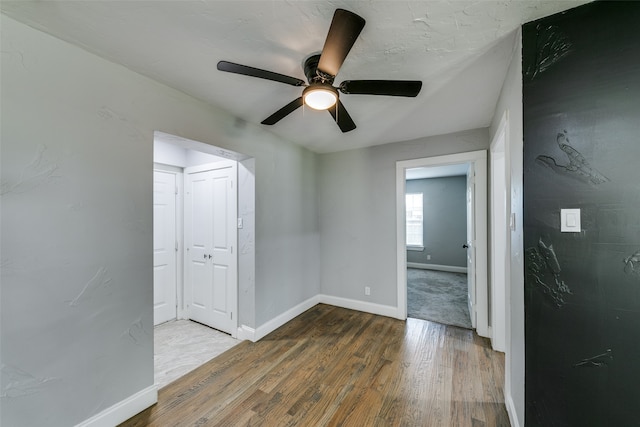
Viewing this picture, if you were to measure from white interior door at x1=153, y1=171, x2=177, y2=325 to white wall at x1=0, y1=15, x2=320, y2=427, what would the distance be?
1.47 metres

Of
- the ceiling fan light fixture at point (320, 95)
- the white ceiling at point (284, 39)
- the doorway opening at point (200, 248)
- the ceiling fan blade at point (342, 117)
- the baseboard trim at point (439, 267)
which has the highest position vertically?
the white ceiling at point (284, 39)

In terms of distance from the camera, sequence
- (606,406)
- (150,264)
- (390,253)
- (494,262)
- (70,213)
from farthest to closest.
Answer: (390,253)
(494,262)
(150,264)
(70,213)
(606,406)

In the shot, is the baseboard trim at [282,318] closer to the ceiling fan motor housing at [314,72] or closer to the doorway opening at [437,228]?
the doorway opening at [437,228]

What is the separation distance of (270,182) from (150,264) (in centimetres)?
154

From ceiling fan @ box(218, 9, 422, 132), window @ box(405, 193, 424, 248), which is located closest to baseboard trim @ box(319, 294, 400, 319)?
ceiling fan @ box(218, 9, 422, 132)

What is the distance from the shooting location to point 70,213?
1.48 metres

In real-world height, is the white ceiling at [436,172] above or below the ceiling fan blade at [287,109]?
above

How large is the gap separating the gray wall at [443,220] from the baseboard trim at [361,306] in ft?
12.3

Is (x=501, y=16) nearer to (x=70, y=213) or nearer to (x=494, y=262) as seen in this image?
(x=494, y=262)

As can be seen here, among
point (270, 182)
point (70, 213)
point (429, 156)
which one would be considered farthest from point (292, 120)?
point (70, 213)

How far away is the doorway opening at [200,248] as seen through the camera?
2783 millimetres

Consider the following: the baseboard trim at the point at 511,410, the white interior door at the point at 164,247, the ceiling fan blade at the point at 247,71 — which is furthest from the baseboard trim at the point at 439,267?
the ceiling fan blade at the point at 247,71

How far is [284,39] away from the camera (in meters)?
1.48

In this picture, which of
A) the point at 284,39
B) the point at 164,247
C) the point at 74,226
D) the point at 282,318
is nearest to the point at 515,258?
the point at 284,39
